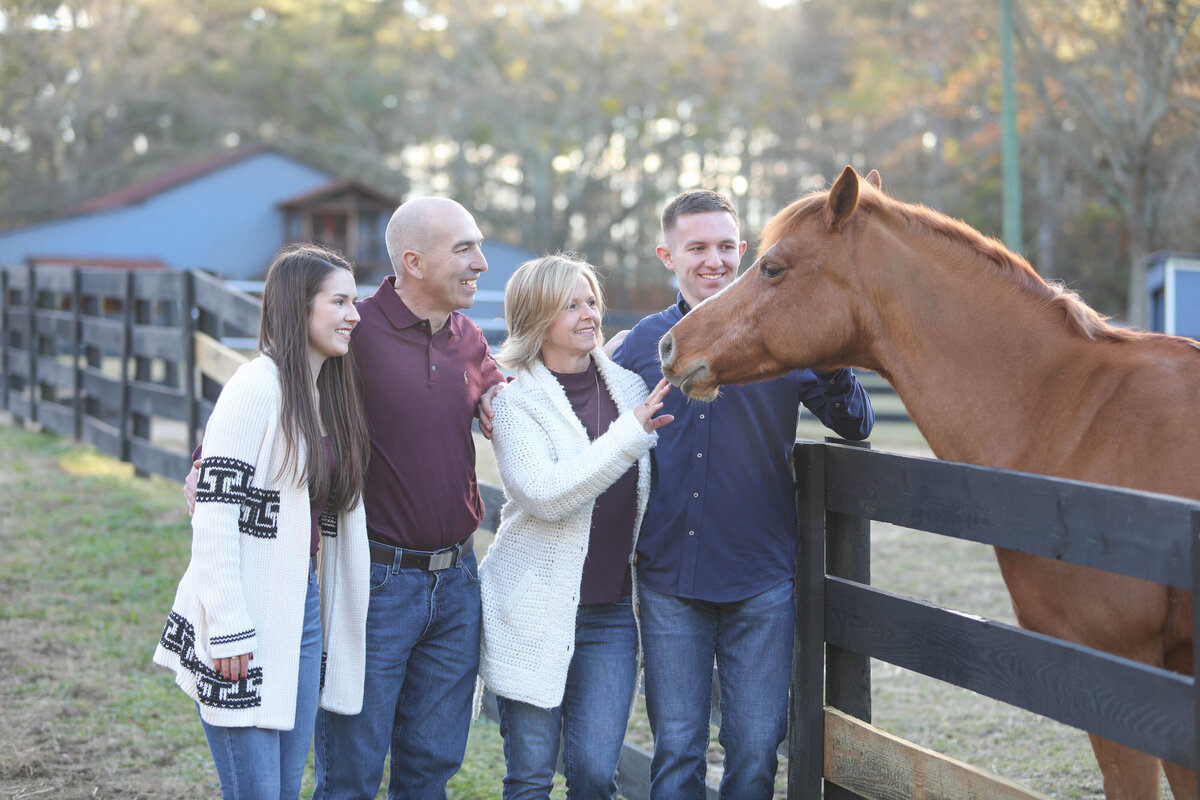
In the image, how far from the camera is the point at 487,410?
3139 mm

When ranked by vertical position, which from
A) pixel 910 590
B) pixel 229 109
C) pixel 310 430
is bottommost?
pixel 910 590

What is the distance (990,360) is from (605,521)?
1156 millimetres

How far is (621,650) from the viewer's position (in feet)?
9.78

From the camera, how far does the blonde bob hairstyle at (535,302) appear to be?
9.72ft

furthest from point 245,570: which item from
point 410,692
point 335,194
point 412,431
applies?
point 335,194

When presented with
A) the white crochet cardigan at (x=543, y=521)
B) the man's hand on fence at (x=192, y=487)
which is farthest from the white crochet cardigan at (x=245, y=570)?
the white crochet cardigan at (x=543, y=521)

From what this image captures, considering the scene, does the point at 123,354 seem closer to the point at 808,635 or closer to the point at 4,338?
the point at 4,338

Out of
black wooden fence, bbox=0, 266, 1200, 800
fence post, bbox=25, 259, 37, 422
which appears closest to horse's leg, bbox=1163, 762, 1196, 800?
black wooden fence, bbox=0, 266, 1200, 800

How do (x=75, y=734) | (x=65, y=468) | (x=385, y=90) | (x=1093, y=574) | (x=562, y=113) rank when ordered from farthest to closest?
1. (x=385, y=90)
2. (x=562, y=113)
3. (x=65, y=468)
4. (x=75, y=734)
5. (x=1093, y=574)

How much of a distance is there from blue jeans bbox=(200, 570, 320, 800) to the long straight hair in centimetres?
41

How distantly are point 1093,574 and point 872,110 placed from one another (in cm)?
2918

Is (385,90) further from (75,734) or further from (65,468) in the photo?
(75,734)

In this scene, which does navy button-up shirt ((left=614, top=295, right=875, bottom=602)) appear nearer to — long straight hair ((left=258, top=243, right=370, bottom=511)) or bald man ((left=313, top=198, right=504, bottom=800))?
bald man ((left=313, top=198, right=504, bottom=800))

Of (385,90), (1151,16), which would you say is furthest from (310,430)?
(385,90)
